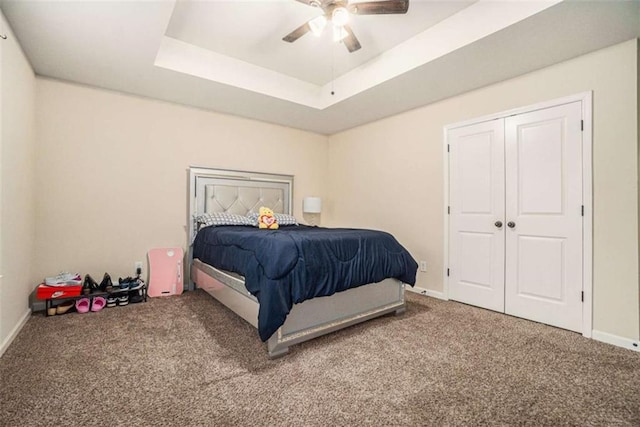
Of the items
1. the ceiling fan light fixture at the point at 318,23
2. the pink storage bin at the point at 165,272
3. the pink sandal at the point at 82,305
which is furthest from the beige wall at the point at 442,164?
the pink sandal at the point at 82,305

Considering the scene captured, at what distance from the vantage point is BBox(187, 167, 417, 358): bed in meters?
1.98

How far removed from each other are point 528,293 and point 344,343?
193 centimetres

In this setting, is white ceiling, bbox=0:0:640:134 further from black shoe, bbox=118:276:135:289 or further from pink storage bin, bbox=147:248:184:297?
black shoe, bbox=118:276:135:289

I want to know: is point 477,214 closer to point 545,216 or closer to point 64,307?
point 545,216

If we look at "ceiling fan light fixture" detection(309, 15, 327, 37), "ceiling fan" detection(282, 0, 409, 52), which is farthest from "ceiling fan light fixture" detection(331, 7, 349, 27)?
"ceiling fan light fixture" detection(309, 15, 327, 37)

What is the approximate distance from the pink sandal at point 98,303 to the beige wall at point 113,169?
1.48 feet

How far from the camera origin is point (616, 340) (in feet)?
7.32

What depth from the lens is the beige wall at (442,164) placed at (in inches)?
87.7

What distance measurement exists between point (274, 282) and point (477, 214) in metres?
2.44

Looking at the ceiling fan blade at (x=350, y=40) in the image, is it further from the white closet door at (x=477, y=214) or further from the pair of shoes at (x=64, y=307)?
the pair of shoes at (x=64, y=307)

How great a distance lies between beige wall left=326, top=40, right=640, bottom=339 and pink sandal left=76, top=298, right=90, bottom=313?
349cm

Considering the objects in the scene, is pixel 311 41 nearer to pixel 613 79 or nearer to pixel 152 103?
pixel 152 103

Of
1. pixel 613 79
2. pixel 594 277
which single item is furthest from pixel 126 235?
pixel 613 79

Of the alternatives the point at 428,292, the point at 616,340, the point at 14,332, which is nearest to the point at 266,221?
the point at 428,292
